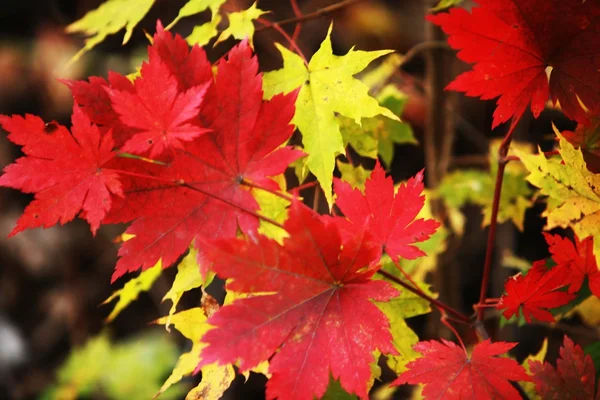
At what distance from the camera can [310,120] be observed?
2.36ft

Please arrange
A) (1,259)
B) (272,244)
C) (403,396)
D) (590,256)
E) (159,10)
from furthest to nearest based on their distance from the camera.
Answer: (1,259), (159,10), (403,396), (590,256), (272,244)

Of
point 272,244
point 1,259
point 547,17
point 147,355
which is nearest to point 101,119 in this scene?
point 272,244

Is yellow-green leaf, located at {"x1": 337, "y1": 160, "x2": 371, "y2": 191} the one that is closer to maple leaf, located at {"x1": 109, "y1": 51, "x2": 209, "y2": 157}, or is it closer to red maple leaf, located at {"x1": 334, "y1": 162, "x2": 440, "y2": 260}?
red maple leaf, located at {"x1": 334, "y1": 162, "x2": 440, "y2": 260}

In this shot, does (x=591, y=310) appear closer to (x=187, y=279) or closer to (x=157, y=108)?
(x=187, y=279)

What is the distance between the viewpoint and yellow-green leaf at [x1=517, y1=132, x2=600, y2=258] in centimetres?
61

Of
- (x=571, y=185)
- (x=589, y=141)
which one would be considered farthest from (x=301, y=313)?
(x=589, y=141)

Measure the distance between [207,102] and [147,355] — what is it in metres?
1.79

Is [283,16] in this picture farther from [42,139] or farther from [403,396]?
[42,139]

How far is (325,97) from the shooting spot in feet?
2.38

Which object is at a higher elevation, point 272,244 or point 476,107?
point 272,244

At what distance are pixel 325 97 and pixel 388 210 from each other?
0.65ft

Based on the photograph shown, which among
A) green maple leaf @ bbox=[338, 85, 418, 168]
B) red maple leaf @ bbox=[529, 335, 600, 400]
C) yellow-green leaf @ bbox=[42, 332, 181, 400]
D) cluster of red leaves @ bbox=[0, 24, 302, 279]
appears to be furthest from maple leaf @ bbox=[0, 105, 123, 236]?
yellow-green leaf @ bbox=[42, 332, 181, 400]

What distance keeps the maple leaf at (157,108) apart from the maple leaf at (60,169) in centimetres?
4

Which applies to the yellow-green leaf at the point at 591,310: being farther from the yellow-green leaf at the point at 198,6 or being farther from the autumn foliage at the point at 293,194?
the yellow-green leaf at the point at 198,6
